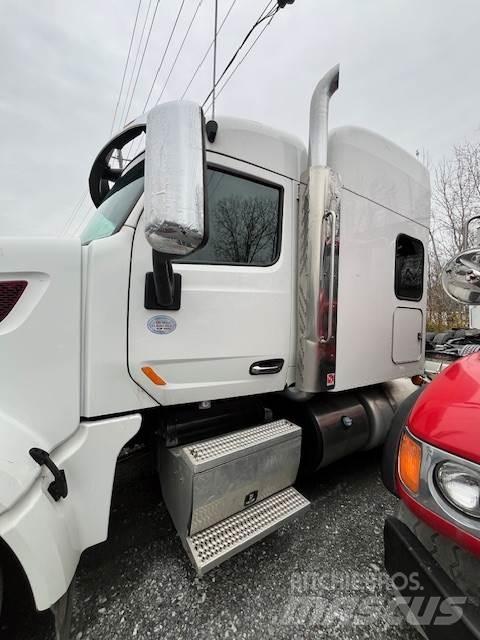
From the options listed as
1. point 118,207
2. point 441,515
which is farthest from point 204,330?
point 441,515

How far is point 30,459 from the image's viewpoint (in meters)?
1.25

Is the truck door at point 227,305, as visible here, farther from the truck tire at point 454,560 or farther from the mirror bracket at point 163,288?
the truck tire at point 454,560

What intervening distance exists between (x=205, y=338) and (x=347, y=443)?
1.50 meters

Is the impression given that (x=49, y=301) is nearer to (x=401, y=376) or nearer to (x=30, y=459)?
(x=30, y=459)

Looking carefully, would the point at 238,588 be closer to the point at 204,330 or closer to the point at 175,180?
the point at 204,330

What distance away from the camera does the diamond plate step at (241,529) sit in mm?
1608

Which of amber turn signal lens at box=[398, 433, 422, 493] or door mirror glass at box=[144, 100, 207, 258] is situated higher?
door mirror glass at box=[144, 100, 207, 258]

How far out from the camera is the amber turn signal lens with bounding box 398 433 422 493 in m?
1.09

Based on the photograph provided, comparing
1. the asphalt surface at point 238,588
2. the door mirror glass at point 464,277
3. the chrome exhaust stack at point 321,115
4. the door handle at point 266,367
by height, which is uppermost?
the chrome exhaust stack at point 321,115

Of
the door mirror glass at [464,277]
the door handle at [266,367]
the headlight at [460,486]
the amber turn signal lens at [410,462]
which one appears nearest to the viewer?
the headlight at [460,486]

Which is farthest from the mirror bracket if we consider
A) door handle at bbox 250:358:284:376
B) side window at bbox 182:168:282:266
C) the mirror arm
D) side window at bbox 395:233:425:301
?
side window at bbox 395:233:425:301

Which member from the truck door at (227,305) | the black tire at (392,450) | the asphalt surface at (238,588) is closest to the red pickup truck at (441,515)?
the black tire at (392,450)

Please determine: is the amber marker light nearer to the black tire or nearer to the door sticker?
the door sticker

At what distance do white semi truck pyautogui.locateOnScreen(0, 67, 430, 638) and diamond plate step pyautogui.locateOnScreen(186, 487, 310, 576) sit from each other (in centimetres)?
1
